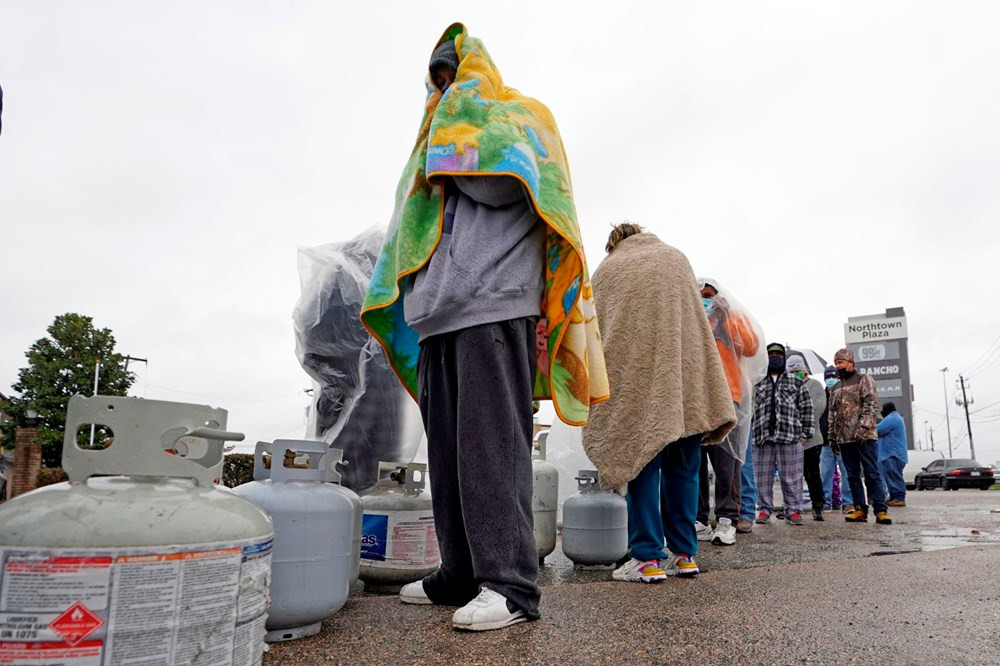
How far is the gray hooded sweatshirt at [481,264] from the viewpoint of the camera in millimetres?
2143

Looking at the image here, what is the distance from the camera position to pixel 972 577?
9.45ft

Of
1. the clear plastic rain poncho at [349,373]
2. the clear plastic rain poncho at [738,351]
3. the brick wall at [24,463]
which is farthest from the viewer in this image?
the brick wall at [24,463]

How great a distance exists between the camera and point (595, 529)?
3.56 meters

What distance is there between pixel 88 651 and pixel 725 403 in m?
2.82

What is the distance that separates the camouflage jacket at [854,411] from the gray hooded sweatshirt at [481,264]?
5.94 metres

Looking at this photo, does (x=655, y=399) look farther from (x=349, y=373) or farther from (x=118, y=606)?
(x=118, y=606)

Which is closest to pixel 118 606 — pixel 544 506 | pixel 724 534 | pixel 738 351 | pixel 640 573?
pixel 640 573

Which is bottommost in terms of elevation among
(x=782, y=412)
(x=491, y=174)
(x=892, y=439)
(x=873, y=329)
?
(x=892, y=439)

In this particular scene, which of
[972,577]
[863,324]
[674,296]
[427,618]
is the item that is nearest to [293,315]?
[674,296]

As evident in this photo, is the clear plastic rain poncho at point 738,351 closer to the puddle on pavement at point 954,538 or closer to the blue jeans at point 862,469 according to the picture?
the puddle on pavement at point 954,538

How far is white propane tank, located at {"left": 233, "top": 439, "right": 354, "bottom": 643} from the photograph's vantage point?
1.85 m

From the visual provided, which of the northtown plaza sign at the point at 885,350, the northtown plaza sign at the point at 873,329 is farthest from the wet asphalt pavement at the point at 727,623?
the northtown plaza sign at the point at 873,329

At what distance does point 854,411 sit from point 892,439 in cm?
319

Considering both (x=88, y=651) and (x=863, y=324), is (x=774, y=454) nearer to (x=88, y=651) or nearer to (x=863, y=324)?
(x=88, y=651)
